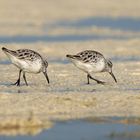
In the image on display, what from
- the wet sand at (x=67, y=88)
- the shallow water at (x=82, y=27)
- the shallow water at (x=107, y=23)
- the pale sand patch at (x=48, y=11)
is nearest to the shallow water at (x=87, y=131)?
the wet sand at (x=67, y=88)

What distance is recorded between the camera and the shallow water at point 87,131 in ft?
34.3

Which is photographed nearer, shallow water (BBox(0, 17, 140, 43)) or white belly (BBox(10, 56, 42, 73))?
white belly (BBox(10, 56, 42, 73))

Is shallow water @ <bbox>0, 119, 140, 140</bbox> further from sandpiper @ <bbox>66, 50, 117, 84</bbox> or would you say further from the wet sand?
sandpiper @ <bbox>66, 50, 117, 84</bbox>

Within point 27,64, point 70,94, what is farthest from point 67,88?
point 70,94

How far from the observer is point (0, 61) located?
21.1 meters

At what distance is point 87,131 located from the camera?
→ 1090 centimetres

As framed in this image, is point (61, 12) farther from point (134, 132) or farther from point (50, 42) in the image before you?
point (134, 132)

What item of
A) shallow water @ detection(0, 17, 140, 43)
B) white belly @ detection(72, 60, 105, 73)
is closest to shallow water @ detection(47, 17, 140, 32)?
shallow water @ detection(0, 17, 140, 43)

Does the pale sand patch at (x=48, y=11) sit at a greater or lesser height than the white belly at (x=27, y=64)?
greater

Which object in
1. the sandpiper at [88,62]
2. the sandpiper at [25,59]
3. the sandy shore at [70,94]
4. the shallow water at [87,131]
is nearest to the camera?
the shallow water at [87,131]

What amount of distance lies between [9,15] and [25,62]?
22.1 m

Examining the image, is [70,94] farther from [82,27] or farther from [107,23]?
[107,23]

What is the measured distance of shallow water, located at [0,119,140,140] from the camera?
10461 mm

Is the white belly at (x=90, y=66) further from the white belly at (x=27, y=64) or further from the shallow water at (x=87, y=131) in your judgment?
the shallow water at (x=87, y=131)
